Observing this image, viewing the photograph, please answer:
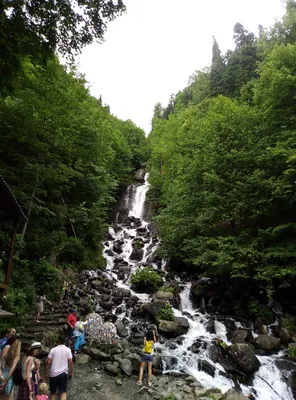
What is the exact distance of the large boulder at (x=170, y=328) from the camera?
12031 mm

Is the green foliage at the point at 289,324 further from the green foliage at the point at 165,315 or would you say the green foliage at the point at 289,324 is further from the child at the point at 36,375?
the child at the point at 36,375

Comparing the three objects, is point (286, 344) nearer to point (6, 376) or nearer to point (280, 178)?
point (280, 178)

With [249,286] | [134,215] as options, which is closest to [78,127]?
[249,286]

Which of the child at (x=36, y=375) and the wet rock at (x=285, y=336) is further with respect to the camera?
the wet rock at (x=285, y=336)

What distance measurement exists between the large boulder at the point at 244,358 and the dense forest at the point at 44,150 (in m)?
8.55

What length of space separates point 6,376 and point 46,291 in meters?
9.24

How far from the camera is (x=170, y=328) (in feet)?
39.7

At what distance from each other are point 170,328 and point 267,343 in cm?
430

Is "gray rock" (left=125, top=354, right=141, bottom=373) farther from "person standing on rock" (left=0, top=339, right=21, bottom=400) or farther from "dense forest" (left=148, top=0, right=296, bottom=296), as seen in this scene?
"dense forest" (left=148, top=0, right=296, bottom=296)

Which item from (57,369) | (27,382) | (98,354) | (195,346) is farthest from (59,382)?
(195,346)

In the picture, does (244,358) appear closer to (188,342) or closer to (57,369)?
(188,342)

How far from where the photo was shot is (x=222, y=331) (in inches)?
497

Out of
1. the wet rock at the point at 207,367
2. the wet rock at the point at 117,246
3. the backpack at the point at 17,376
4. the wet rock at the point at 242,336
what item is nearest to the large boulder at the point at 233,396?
the wet rock at the point at 207,367

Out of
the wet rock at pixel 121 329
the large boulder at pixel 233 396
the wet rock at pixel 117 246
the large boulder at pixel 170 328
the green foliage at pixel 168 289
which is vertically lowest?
the large boulder at pixel 233 396
